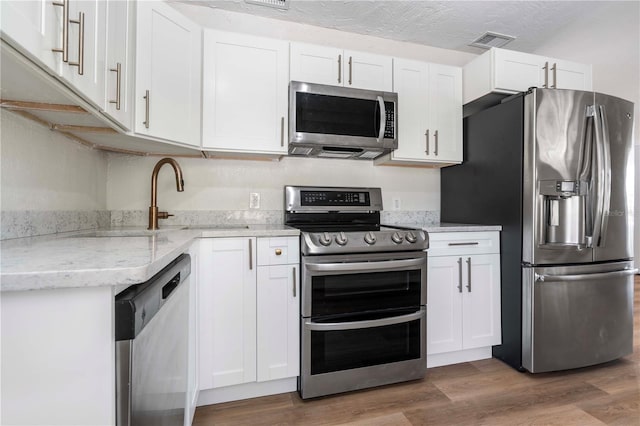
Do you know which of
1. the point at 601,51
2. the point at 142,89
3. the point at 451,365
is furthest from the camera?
Answer: the point at 601,51

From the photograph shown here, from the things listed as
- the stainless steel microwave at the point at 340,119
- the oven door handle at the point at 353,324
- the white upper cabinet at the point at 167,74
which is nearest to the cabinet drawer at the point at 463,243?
the oven door handle at the point at 353,324

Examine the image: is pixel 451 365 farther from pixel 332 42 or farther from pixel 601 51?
pixel 601 51

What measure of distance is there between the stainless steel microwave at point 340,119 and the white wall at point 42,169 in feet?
3.95

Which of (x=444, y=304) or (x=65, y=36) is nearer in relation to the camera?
(x=65, y=36)

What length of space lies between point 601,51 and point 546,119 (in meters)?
1.89

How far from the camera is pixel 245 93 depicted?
2.04m

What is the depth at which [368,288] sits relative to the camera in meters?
1.84

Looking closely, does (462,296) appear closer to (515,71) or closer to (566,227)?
(566,227)

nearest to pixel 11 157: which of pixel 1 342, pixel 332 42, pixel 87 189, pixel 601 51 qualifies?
pixel 87 189

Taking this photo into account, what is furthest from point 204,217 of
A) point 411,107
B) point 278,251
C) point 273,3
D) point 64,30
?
point 411,107

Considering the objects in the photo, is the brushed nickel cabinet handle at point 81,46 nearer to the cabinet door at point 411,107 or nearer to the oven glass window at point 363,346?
the oven glass window at point 363,346

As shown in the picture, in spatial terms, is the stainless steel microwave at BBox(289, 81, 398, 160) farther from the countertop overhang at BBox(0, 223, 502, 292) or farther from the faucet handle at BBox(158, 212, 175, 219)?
the countertop overhang at BBox(0, 223, 502, 292)

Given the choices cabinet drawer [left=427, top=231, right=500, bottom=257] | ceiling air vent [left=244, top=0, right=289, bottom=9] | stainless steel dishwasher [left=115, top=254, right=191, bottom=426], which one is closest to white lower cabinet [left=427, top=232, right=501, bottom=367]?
cabinet drawer [left=427, top=231, right=500, bottom=257]

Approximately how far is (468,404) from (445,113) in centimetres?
199
